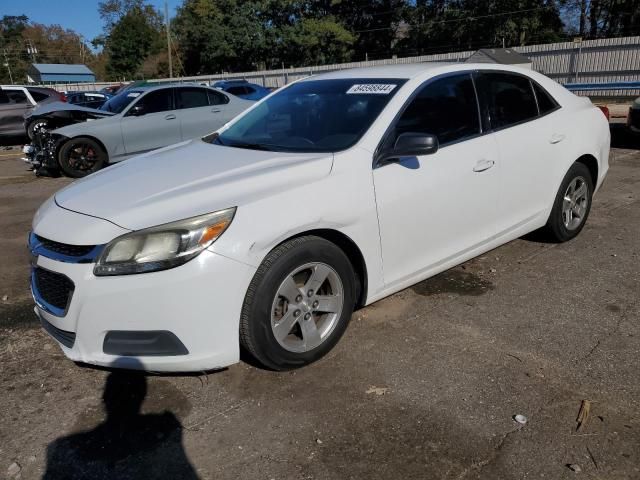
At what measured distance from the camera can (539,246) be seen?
488cm

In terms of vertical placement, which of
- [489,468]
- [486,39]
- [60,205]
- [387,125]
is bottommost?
[489,468]

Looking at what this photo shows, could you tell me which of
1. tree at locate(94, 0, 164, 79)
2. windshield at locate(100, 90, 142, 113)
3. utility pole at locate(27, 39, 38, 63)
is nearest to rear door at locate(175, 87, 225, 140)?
windshield at locate(100, 90, 142, 113)

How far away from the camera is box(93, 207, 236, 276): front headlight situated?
2496 millimetres

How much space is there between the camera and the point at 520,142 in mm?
4004

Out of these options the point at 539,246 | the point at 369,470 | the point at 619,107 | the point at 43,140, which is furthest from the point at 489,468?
the point at 619,107

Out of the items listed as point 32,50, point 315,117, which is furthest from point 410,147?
point 32,50

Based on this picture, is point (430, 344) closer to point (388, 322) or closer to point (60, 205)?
point (388, 322)

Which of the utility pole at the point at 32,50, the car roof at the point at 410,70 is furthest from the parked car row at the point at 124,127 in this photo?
the utility pole at the point at 32,50

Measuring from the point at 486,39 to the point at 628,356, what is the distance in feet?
135

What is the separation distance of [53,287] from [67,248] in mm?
237

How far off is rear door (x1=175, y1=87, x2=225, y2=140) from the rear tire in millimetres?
1539

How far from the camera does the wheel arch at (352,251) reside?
292 cm

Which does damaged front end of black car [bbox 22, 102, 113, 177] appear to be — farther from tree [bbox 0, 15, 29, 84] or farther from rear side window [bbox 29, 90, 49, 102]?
tree [bbox 0, 15, 29, 84]

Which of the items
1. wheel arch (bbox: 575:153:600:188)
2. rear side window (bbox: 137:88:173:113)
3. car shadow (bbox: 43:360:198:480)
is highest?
rear side window (bbox: 137:88:173:113)
